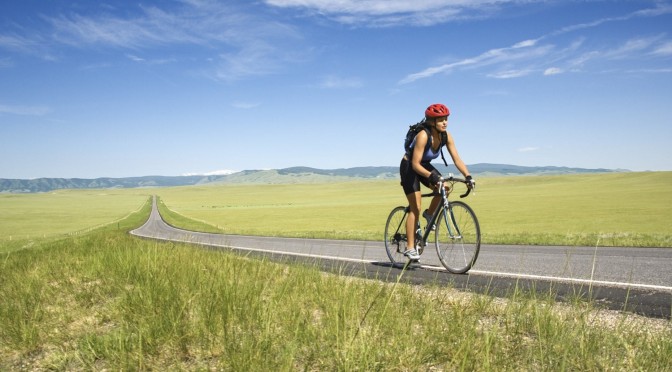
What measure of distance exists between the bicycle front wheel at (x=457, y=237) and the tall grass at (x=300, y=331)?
5.83ft

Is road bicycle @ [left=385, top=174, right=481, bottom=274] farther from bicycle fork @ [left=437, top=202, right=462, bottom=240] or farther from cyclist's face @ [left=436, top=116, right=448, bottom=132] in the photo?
cyclist's face @ [left=436, top=116, right=448, bottom=132]

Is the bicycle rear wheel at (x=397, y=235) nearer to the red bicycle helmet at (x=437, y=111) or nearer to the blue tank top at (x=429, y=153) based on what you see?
the blue tank top at (x=429, y=153)

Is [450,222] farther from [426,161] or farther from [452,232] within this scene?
[426,161]

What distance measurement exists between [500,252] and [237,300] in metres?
7.40

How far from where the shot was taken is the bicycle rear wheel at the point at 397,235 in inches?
294

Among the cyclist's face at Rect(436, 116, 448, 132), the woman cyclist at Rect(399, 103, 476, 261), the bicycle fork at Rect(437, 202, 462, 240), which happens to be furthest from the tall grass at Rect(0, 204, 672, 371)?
the cyclist's face at Rect(436, 116, 448, 132)

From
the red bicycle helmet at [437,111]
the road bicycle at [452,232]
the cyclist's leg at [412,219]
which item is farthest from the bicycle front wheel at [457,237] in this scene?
the red bicycle helmet at [437,111]

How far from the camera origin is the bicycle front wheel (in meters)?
6.20

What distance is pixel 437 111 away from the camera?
6.20 metres

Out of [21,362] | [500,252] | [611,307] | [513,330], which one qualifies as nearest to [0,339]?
[21,362]

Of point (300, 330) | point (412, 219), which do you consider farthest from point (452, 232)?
point (300, 330)

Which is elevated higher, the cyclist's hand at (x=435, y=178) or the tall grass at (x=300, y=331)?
the cyclist's hand at (x=435, y=178)

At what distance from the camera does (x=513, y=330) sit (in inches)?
124

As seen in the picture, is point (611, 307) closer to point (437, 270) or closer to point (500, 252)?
point (437, 270)
